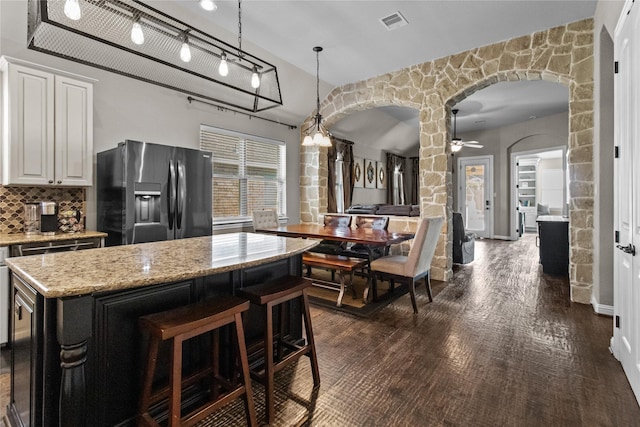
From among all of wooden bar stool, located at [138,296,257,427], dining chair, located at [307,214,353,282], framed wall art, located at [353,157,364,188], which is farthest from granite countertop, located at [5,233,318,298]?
framed wall art, located at [353,157,364,188]

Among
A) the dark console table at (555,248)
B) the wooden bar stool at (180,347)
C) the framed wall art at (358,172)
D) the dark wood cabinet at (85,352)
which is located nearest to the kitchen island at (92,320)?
the dark wood cabinet at (85,352)

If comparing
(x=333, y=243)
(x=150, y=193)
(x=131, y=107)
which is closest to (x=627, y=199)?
(x=333, y=243)

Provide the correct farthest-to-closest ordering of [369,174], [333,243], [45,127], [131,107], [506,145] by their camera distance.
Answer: [369,174], [506,145], [333,243], [131,107], [45,127]

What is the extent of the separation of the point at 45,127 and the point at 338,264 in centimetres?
312

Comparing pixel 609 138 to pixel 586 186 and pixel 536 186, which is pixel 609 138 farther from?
pixel 536 186

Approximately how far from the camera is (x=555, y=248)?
4871 mm

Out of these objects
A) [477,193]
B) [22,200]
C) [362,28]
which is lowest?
[22,200]

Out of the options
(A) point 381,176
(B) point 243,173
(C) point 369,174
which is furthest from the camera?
(A) point 381,176

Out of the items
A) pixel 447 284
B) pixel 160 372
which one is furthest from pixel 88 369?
pixel 447 284

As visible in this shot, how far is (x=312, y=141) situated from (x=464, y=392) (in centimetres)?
327

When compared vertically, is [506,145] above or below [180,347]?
above

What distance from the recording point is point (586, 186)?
11.6 feet

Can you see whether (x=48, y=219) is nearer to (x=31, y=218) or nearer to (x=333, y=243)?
(x=31, y=218)

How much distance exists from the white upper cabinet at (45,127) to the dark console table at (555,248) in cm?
624
